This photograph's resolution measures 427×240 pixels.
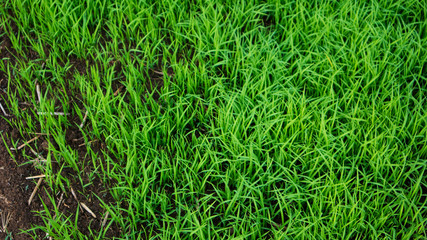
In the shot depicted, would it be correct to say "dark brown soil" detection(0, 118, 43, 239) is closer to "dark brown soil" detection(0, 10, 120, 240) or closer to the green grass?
"dark brown soil" detection(0, 10, 120, 240)

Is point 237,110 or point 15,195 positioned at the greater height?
point 237,110

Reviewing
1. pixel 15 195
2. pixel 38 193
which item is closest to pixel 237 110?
pixel 38 193

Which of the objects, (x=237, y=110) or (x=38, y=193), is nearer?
(x=38, y=193)

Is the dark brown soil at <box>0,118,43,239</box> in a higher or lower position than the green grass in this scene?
lower

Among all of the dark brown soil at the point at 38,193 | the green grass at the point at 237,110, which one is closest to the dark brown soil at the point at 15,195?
the dark brown soil at the point at 38,193

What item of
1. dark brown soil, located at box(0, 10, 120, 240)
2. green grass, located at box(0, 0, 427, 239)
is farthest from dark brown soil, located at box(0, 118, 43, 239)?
green grass, located at box(0, 0, 427, 239)

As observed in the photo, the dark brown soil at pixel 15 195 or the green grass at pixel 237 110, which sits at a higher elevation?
the green grass at pixel 237 110

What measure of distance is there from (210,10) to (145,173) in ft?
4.10

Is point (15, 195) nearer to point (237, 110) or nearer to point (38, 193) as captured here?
point (38, 193)

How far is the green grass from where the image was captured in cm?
208

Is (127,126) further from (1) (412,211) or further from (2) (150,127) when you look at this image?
(1) (412,211)

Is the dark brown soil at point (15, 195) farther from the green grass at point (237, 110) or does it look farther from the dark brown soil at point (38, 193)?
the green grass at point (237, 110)

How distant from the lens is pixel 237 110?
2.40 metres

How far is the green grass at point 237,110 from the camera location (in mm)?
2082
